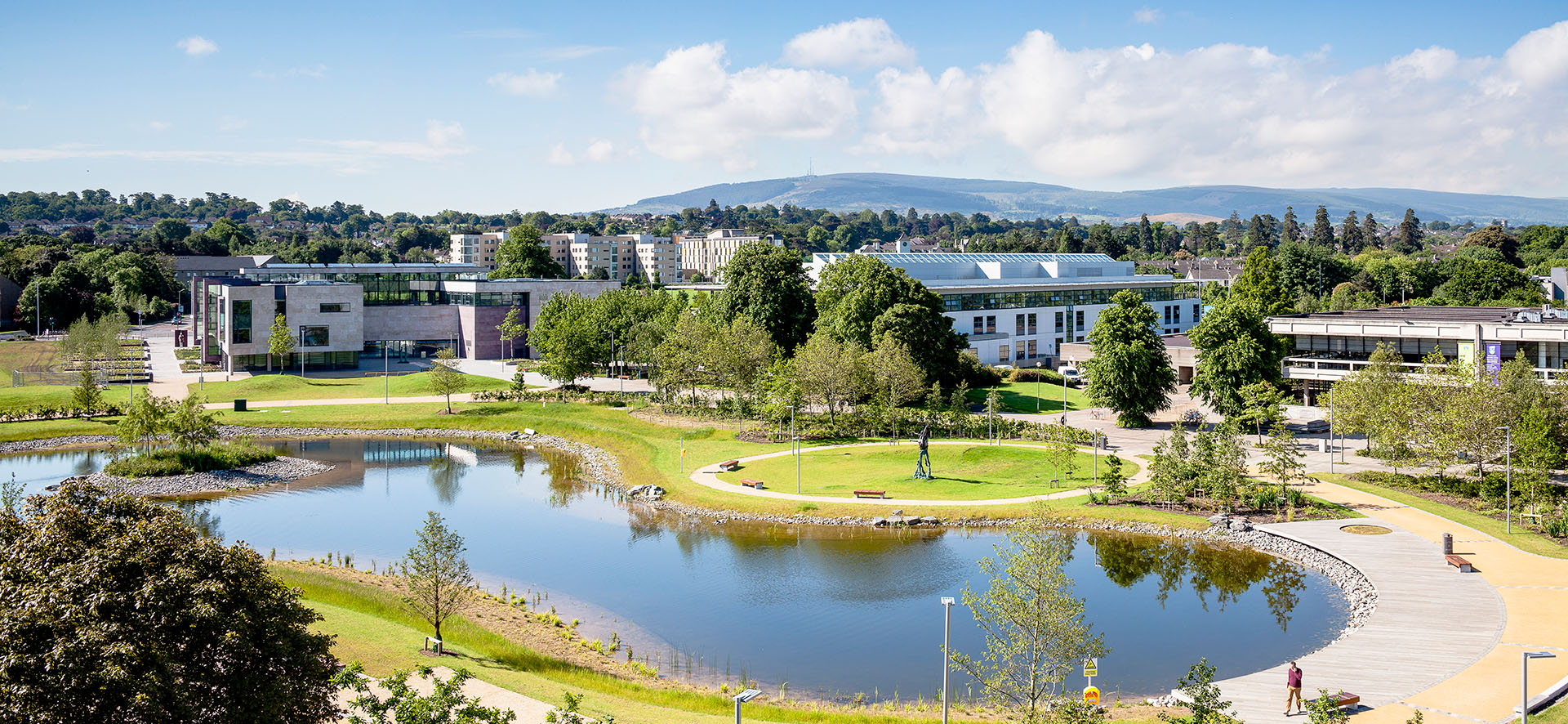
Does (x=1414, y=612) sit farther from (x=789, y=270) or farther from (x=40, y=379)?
(x=40, y=379)

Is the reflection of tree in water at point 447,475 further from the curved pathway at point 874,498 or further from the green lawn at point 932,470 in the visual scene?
the green lawn at point 932,470

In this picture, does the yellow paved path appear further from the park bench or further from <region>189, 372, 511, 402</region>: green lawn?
<region>189, 372, 511, 402</region>: green lawn

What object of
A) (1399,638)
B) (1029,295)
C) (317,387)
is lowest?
(1399,638)

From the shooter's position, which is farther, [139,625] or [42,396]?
[42,396]

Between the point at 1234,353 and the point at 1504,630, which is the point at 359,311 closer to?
the point at 1234,353

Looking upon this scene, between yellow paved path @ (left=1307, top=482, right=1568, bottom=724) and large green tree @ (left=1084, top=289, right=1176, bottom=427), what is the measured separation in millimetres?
18104

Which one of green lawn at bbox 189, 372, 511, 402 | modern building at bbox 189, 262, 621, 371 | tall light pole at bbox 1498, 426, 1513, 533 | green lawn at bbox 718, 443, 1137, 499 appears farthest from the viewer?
modern building at bbox 189, 262, 621, 371

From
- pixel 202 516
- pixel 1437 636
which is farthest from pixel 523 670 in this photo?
pixel 202 516

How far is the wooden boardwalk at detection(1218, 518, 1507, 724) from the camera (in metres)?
22.2

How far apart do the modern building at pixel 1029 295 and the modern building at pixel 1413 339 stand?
2507cm

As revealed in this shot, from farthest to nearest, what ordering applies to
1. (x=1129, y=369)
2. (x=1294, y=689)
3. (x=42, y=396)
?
(x=42, y=396), (x=1129, y=369), (x=1294, y=689)

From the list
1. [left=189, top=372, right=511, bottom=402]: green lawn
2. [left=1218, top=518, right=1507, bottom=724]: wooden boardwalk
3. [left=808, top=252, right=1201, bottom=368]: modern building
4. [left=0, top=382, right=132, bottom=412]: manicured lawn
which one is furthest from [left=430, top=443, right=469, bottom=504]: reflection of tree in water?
[left=1218, top=518, right=1507, bottom=724]: wooden boardwalk

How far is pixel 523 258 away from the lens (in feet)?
399

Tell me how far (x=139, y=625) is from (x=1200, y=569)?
29736 millimetres
